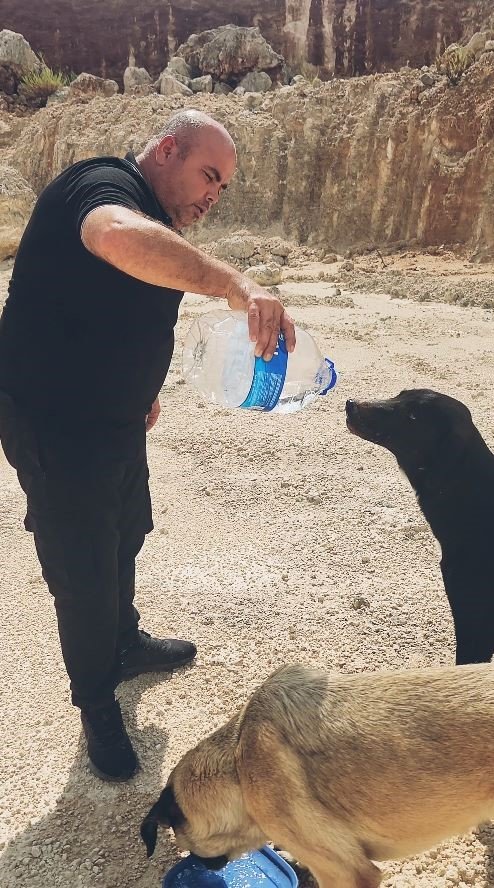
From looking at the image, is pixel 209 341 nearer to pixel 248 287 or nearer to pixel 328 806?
pixel 248 287

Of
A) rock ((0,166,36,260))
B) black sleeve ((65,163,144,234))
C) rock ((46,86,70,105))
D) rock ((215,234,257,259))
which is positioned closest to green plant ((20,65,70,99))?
rock ((46,86,70,105))

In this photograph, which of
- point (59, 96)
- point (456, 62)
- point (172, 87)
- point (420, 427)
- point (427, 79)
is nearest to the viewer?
point (420, 427)

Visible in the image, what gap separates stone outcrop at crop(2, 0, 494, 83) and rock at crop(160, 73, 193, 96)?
6.08m

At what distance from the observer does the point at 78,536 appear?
230 cm

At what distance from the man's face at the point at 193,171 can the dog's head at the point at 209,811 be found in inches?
62.8

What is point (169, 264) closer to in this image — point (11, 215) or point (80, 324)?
point (80, 324)

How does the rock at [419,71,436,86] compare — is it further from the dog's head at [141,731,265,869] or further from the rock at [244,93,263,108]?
the dog's head at [141,731,265,869]

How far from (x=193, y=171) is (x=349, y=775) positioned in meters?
1.73

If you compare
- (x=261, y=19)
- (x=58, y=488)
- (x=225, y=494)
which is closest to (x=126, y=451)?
(x=58, y=488)

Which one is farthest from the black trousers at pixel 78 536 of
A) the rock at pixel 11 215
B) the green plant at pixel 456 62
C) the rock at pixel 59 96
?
the rock at pixel 59 96

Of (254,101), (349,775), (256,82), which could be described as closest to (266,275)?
(254,101)

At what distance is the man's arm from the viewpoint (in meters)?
1.61

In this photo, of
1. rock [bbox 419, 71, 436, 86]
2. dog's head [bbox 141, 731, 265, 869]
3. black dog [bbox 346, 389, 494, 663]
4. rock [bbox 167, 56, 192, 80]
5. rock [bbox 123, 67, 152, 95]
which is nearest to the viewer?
dog's head [bbox 141, 731, 265, 869]

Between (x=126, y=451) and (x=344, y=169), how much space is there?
15.4m
